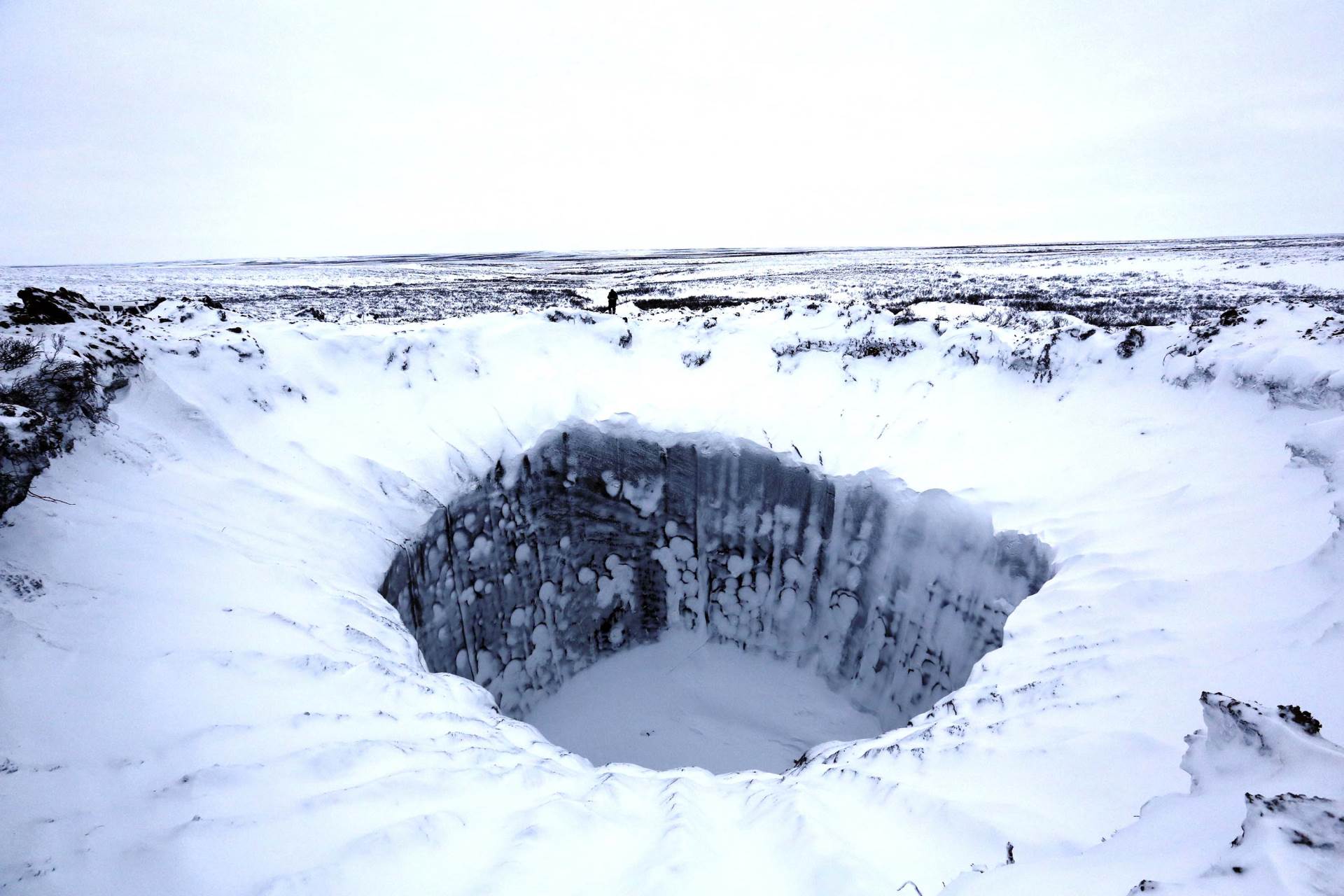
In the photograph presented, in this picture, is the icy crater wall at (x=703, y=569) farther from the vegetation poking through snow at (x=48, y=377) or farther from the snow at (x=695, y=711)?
the vegetation poking through snow at (x=48, y=377)

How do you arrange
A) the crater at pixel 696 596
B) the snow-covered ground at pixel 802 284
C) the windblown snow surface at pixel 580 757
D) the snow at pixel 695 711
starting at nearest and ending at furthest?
the windblown snow surface at pixel 580 757 → the crater at pixel 696 596 → the snow at pixel 695 711 → the snow-covered ground at pixel 802 284

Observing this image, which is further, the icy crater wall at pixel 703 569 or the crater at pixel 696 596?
the crater at pixel 696 596

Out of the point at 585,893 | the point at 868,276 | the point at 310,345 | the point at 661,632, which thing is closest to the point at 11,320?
the point at 310,345

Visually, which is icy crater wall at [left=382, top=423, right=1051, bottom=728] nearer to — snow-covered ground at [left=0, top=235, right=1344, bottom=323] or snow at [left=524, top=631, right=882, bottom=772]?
snow at [left=524, top=631, right=882, bottom=772]

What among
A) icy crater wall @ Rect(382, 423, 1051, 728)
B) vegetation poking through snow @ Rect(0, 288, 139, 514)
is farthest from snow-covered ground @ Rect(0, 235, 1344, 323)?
vegetation poking through snow @ Rect(0, 288, 139, 514)

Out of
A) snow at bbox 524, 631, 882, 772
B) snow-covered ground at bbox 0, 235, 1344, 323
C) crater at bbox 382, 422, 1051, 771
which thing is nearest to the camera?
crater at bbox 382, 422, 1051, 771

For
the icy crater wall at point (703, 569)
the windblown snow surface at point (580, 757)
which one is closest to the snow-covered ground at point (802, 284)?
the windblown snow surface at point (580, 757)

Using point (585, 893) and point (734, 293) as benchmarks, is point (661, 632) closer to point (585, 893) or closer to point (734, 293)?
point (585, 893)
